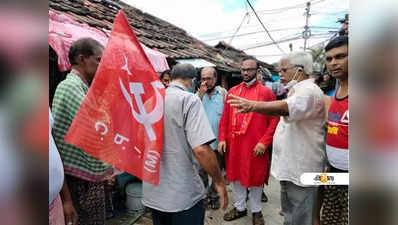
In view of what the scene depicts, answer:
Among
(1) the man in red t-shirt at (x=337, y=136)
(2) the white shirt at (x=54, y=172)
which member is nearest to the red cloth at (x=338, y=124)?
(1) the man in red t-shirt at (x=337, y=136)

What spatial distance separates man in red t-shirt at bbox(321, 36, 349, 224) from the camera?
4.20ft

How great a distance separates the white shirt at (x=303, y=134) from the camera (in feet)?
5.43

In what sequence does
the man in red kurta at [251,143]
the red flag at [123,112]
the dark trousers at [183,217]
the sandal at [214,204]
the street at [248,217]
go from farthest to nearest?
the sandal at [214,204]
the street at [248,217]
the man in red kurta at [251,143]
the dark trousers at [183,217]
the red flag at [123,112]

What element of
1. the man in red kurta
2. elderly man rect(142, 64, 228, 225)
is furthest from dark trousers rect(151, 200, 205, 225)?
the man in red kurta

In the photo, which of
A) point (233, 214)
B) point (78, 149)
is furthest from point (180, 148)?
point (233, 214)

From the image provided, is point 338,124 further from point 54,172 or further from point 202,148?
point 54,172

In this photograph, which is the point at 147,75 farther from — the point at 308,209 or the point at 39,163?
the point at 308,209

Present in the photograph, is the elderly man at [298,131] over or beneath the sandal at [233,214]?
over

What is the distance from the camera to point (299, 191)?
182 centimetres

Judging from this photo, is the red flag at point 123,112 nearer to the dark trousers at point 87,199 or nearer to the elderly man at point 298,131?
the dark trousers at point 87,199

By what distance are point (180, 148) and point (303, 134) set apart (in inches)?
36.5

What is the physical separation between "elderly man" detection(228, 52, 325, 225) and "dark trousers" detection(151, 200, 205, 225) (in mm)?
715

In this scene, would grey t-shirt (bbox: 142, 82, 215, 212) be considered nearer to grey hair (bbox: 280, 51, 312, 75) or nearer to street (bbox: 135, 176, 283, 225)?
grey hair (bbox: 280, 51, 312, 75)

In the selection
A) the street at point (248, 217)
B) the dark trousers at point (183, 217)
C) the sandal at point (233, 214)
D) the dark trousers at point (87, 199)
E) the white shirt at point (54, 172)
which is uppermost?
the white shirt at point (54, 172)
